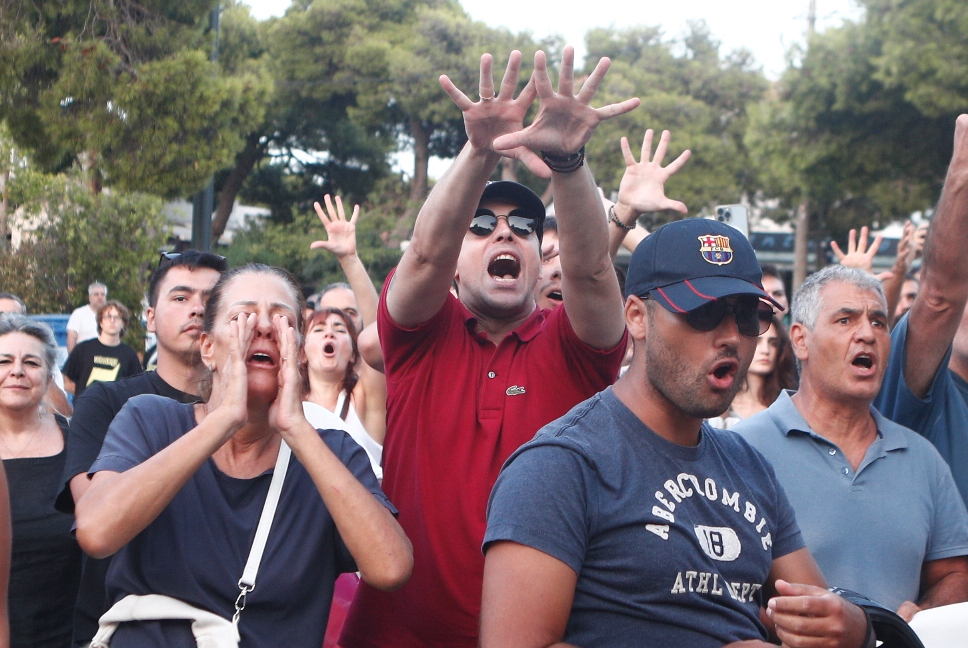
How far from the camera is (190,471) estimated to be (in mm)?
2725

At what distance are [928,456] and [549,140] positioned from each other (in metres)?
1.85

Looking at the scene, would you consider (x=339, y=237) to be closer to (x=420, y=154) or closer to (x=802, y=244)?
(x=802, y=244)

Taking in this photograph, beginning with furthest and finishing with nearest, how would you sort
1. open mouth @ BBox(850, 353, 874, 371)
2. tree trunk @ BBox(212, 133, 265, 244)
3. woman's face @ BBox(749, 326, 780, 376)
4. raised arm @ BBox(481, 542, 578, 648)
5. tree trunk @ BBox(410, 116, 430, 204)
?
tree trunk @ BBox(410, 116, 430, 204) → tree trunk @ BBox(212, 133, 265, 244) → woman's face @ BBox(749, 326, 780, 376) → open mouth @ BBox(850, 353, 874, 371) → raised arm @ BBox(481, 542, 578, 648)

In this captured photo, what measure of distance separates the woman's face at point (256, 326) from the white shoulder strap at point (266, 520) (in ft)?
0.60

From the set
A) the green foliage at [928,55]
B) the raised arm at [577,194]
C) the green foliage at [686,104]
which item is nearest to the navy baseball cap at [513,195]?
the raised arm at [577,194]

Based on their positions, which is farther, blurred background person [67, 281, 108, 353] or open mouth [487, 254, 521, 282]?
blurred background person [67, 281, 108, 353]

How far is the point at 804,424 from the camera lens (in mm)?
3785

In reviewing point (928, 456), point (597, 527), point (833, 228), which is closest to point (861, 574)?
point (928, 456)

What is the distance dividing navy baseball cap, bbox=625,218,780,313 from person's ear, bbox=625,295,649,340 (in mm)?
23

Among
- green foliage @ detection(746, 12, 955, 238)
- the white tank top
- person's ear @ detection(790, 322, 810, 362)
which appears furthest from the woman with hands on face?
green foliage @ detection(746, 12, 955, 238)

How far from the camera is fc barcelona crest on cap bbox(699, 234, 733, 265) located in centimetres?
256

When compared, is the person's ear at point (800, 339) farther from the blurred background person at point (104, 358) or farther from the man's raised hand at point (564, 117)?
the blurred background person at point (104, 358)

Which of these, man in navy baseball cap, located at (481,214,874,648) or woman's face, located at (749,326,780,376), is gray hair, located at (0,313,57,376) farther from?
woman's face, located at (749,326,780,376)

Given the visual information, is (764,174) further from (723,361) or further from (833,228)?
(723,361)
